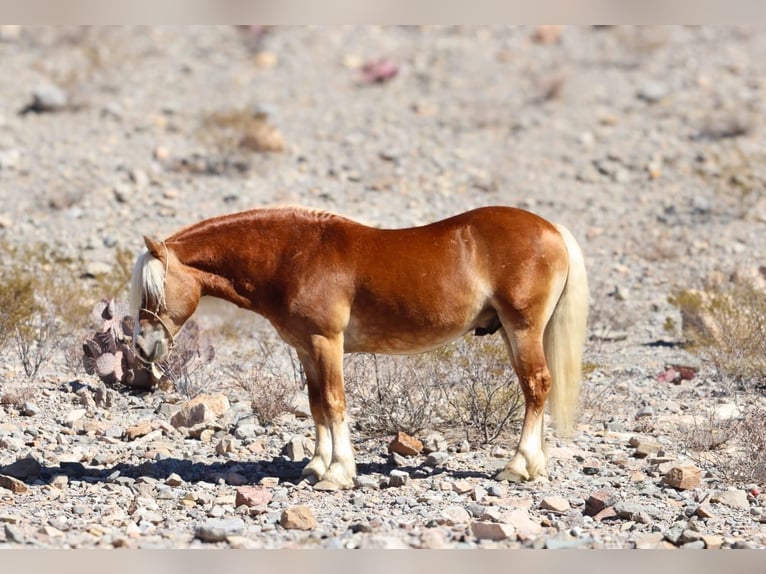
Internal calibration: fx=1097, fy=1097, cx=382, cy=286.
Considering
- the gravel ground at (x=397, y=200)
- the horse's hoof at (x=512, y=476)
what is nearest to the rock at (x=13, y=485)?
the gravel ground at (x=397, y=200)

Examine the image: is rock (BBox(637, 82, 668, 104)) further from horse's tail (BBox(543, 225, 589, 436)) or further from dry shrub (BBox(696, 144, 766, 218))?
horse's tail (BBox(543, 225, 589, 436))

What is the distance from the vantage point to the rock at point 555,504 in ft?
22.6

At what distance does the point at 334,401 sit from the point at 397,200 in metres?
8.69

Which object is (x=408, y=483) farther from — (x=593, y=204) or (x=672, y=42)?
(x=672, y=42)

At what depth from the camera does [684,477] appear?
7320 millimetres

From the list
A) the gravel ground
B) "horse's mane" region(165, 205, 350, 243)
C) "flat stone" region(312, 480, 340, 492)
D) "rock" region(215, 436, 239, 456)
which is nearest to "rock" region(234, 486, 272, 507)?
the gravel ground

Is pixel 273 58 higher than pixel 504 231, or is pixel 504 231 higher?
pixel 273 58

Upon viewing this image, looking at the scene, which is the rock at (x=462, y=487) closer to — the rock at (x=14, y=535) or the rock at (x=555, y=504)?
the rock at (x=555, y=504)

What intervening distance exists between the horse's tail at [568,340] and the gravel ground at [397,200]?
0.49 m

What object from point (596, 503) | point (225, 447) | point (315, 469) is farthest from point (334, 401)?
point (596, 503)

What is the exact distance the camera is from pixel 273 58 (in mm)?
20188

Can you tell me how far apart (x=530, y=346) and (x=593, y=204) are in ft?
29.6

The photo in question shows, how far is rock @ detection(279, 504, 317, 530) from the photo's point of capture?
6.50m

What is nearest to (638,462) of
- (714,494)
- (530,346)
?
(714,494)
